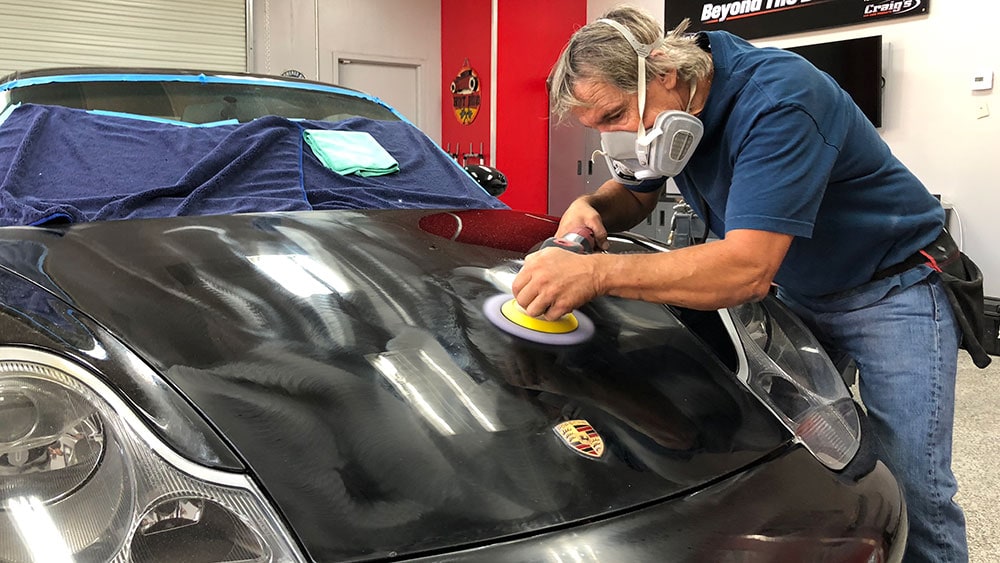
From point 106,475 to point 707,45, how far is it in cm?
111

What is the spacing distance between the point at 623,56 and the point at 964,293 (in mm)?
747

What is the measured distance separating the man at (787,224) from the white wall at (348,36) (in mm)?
7485

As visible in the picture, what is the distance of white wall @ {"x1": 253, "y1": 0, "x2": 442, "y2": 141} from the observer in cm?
816

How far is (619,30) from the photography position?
1199 millimetres

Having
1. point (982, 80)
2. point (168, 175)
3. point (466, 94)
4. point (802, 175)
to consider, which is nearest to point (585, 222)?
point (802, 175)

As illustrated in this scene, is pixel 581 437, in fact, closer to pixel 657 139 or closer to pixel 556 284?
pixel 556 284

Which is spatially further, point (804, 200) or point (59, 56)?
point (59, 56)

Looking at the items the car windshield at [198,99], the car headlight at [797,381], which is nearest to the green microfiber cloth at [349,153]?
the car windshield at [198,99]

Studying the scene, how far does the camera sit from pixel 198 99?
1.95 meters

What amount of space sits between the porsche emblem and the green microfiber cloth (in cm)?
108

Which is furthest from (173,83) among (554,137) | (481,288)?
(554,137)

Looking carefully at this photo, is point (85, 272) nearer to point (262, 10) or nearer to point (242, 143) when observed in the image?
point (242, 143)

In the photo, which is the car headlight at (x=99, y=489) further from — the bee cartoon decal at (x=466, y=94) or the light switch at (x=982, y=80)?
the bee cartoon decal at (x=466, y=94)

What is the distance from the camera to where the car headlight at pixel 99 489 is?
70 centimetres
